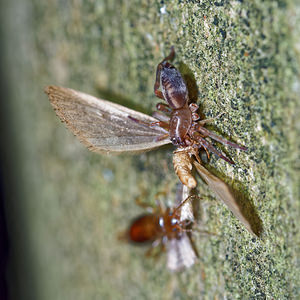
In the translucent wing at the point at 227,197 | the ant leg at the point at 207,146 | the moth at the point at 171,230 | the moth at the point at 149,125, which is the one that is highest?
the moth at the point at 149,125

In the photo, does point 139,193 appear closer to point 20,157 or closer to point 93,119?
point 93,119

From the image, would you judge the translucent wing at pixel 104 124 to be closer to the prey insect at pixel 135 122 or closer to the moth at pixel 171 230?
the prey insect at pixel 135 122

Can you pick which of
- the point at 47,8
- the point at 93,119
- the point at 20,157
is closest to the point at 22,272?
the point at 20,157

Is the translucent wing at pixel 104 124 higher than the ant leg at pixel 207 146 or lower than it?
higher

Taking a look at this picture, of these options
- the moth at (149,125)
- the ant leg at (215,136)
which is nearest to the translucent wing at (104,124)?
the moth at (149,125)

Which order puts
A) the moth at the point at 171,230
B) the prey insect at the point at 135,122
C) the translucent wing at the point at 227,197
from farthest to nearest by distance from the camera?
the moth at the point at 171,230, the prey insect at the point at 135,122, the translucent wing at the point at 227,197

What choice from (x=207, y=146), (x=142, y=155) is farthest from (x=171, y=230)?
(x=207, y=146)

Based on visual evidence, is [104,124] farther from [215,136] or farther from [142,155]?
[142,155]

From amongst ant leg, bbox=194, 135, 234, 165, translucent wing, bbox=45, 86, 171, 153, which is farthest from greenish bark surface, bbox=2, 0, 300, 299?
translucent wing, bbox=45, 86, 171, 153
